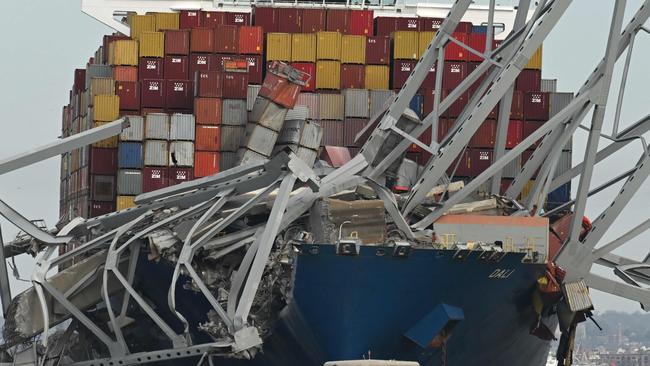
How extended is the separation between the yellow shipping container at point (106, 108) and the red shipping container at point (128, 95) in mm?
243

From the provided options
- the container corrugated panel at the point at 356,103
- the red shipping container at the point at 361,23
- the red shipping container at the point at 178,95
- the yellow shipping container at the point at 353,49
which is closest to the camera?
the container corrugated panel at the point at 356,103

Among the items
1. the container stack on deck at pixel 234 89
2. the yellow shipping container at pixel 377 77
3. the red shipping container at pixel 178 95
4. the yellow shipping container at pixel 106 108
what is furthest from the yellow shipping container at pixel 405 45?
the yellow shipping container at pixel 106 108

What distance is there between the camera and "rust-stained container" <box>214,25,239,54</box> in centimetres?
4503

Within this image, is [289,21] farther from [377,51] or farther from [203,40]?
[377,51]

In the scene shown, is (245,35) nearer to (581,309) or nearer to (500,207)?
(500,207)

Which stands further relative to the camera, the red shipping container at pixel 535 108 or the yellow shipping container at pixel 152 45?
the yellow shipping container at pixel 152 45

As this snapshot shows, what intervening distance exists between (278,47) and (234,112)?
3984mm

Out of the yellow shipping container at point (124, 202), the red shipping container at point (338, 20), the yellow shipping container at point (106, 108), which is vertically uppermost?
the red shipping container at point (338, 20)

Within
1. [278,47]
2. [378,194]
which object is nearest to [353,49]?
[278,47]

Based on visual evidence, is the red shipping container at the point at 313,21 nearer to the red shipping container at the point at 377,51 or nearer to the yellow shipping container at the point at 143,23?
the red shipping container at the point at 377,51

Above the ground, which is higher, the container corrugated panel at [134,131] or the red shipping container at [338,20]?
the red shipping container at [338,20]

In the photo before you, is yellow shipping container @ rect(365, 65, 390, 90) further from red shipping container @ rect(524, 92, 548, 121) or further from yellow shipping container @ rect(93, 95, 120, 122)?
yellow shipping container @ rect(93, 95, 120, 122)

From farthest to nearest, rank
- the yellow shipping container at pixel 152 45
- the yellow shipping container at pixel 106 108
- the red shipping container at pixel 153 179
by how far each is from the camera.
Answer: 1. the yellow shipping container at pixel 152 45
2. the yellow shipping container at pixel 106 108
3. the red shipping container at pixel 153 179

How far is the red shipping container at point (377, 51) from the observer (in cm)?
4450
